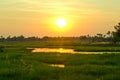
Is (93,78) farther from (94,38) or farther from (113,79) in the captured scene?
(94,38)

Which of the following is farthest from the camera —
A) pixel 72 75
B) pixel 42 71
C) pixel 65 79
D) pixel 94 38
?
pixel 94 38

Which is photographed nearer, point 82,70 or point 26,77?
point 26,77

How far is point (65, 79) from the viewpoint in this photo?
1862 centimetres

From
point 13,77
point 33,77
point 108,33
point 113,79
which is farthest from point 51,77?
point 108,33

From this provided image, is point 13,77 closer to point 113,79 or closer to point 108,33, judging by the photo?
point 113,79

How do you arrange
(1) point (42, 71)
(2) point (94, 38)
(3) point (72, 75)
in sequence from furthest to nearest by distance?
(2) point (94, 38)
(1) point (42, 71)
(3) point (72, 75)

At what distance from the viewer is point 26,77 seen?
19391 millimetres

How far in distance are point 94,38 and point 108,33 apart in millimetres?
28045

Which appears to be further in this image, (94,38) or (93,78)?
(94,38)

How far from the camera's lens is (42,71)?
71.8 feet

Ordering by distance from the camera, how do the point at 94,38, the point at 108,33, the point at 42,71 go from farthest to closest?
the point at 94,38, the point at 108,33, the point at 42,71

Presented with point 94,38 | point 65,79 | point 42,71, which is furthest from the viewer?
point 94,38

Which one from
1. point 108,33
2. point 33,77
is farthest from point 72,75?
point 108,33

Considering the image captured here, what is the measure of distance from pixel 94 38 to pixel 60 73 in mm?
153285
